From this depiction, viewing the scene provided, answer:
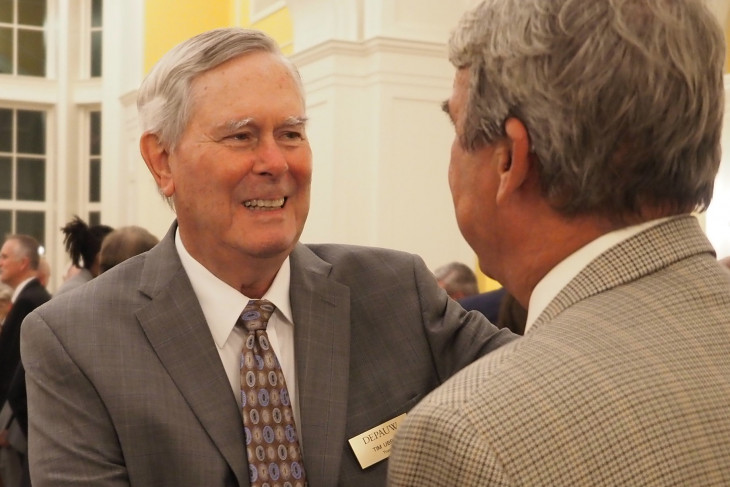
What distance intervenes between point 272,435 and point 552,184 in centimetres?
82

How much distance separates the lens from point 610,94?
1068 millimetres

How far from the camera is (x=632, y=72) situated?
106 cm

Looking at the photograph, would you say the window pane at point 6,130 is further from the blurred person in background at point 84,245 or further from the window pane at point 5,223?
the blurred person in background at point 84,245

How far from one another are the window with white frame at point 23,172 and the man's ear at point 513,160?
1341cm

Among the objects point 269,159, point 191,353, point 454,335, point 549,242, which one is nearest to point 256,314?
point 191,353

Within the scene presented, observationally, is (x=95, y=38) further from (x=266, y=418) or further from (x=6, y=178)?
(x=266, y=418)

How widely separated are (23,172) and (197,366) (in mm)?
12985

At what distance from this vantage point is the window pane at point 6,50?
13898 mm

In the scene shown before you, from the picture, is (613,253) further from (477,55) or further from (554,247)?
(477,55)

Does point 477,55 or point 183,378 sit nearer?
point 477,55

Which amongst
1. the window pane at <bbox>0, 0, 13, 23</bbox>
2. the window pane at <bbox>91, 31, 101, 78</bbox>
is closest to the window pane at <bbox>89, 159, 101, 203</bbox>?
the window pane at <bbox>91, 31, 101, 78</bbox>

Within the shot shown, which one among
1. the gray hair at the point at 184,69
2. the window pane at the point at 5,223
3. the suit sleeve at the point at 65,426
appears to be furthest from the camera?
the window pane at the point at 5,223

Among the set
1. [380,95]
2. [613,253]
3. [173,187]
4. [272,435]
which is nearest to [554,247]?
[613,253]

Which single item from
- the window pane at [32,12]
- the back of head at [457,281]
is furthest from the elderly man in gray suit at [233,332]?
the window pane at [32,12]
